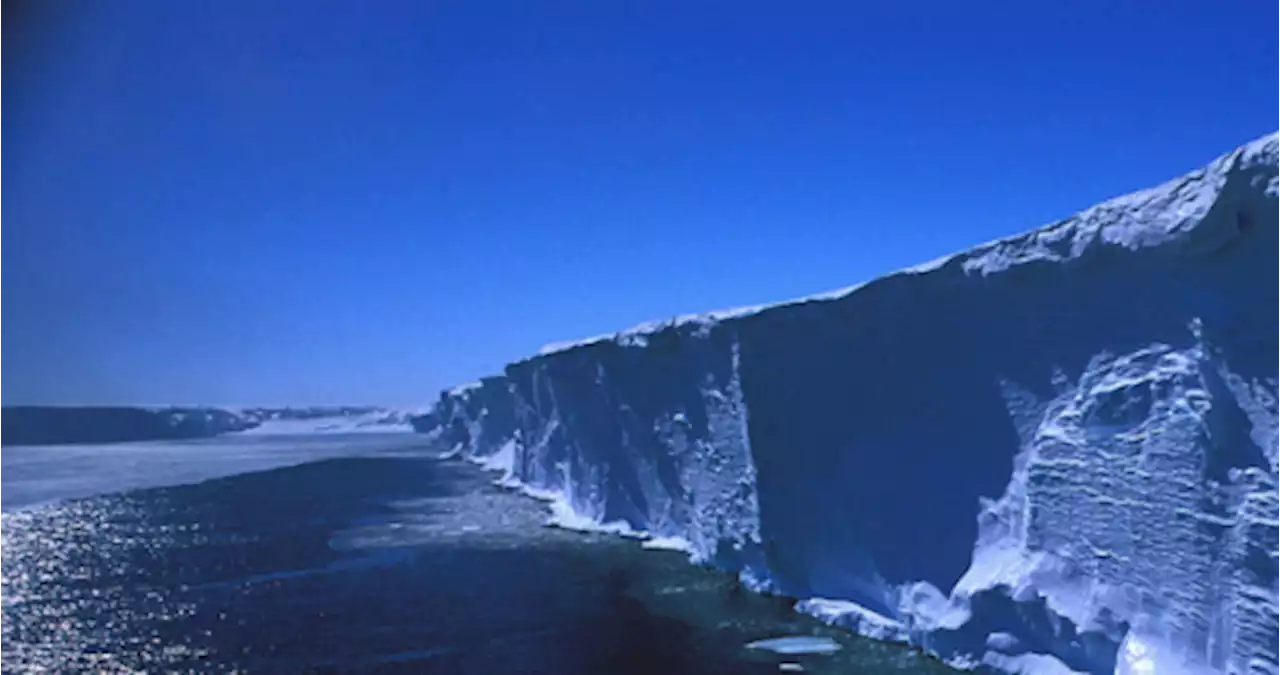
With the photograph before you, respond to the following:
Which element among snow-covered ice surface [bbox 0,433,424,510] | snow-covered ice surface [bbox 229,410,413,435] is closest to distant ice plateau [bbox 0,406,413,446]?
snow-covered ice surface [bbox 229,410,413,435]

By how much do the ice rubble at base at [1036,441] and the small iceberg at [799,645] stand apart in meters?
0.74

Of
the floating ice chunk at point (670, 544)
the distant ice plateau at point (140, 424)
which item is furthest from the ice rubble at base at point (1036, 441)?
the distant ice plateau at point (140, 424)

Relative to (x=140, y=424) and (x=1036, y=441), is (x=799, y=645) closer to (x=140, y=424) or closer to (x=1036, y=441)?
(x=1036, y=441)

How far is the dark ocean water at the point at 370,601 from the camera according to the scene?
1108 cm

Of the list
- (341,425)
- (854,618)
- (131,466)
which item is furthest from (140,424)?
(854,618)

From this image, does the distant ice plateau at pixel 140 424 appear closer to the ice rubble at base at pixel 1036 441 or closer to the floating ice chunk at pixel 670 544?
the floating ice chunk at pixel 670 544

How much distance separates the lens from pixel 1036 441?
9352 millimetres

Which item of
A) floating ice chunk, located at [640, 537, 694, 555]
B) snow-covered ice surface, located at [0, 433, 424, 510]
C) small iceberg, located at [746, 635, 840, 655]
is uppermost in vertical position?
snow-covered ice surface, located at [0, 433, 424, 510]

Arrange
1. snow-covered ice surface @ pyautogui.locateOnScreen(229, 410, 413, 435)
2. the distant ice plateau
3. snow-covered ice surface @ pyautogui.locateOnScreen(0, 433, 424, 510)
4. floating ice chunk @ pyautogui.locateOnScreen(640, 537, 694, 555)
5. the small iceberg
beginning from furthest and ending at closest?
snow-covered ice surface @ pyautogui.locateOnScreen(229, 410, 413, 435), the distant ice plateau, snow-covered ice surface @ pyautogui.locateOnScreen(0, 433, 424, 510), floating ice chunk @ pyautogui.locateOnScreen(640, 537, 694, 555), the small iceberg

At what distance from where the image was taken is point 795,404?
1342cm

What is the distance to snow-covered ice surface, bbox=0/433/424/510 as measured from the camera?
106 feet

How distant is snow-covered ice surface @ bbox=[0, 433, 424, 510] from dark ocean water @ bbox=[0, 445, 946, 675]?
27.6ft

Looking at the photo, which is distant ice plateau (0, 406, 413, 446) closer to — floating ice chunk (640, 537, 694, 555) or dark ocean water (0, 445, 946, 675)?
dark ocean water (0, 445, 946, 675)

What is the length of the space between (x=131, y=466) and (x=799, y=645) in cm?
4390
